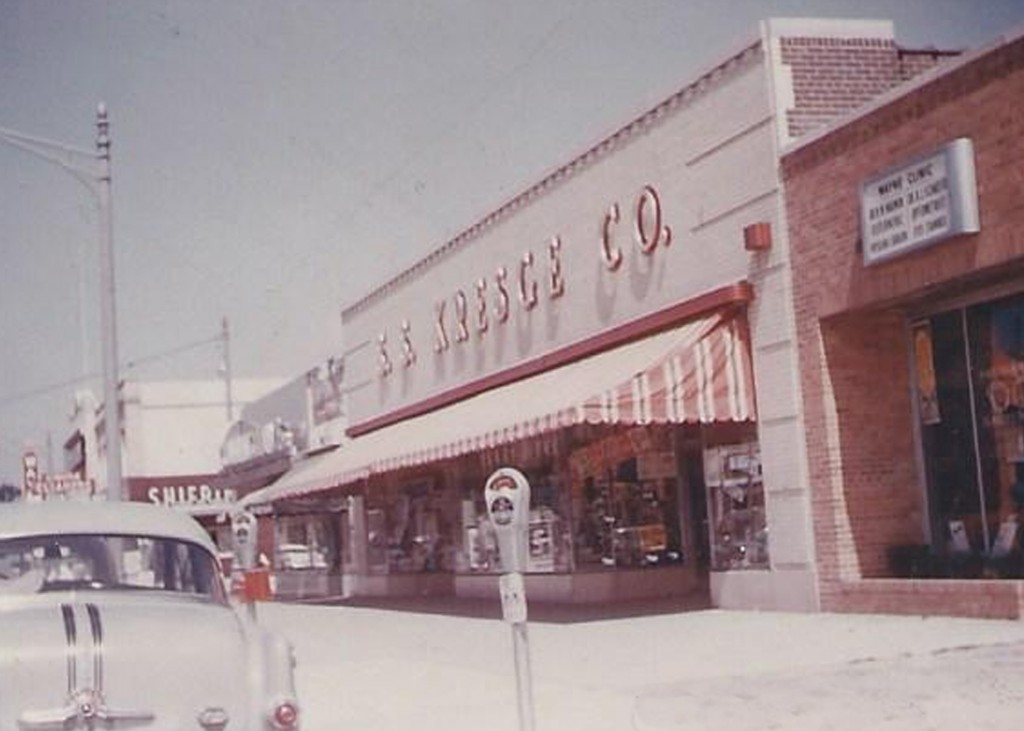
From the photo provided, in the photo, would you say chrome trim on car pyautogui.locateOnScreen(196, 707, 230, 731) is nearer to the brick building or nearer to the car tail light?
the car tail light

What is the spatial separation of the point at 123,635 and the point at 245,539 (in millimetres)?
9465

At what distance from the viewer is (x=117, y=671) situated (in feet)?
23.0

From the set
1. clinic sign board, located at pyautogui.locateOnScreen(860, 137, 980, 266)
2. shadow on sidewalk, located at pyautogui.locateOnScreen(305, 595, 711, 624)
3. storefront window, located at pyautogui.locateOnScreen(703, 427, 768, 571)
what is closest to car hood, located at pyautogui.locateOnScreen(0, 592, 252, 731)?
clinic sign board, located at pyautogui.locateOnScreen(860, 137, 980, 266)

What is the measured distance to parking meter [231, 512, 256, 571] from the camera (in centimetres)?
1644

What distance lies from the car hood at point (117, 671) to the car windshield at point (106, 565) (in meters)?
0.52

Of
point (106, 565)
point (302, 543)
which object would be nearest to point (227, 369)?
point (302, 543)

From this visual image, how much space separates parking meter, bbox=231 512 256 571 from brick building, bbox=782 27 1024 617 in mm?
6436

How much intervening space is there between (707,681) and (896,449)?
5739 millimetres

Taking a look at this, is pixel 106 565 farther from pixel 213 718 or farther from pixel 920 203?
pixel 920 203

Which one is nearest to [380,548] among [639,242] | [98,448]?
[639,242]

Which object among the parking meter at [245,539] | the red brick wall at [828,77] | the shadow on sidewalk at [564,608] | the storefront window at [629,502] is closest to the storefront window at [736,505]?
the shadow on sidewalk at [564,608]

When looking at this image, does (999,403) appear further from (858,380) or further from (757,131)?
(757,131)

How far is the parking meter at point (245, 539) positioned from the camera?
16.4m

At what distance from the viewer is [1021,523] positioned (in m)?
15.0
